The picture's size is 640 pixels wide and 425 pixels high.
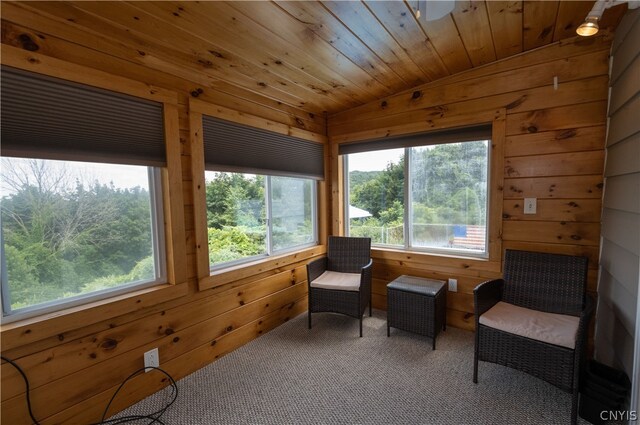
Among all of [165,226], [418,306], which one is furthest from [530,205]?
[165,226]

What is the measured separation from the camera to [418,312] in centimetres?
237

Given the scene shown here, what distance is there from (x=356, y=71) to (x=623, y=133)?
173 centimetres

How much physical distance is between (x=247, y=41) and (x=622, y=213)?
2.43 meters

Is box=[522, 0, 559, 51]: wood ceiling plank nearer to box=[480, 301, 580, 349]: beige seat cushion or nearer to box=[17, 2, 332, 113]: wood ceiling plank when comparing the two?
box=[17, 2, 332, 113]: wood ceiling plank

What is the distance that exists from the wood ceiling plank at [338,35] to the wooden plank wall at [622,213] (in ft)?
4.55

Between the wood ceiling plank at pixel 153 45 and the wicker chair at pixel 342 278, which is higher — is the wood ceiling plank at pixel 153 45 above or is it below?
above

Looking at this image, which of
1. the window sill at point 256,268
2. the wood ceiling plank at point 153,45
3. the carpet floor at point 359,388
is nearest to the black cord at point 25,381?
the carpet floor at point 359,388

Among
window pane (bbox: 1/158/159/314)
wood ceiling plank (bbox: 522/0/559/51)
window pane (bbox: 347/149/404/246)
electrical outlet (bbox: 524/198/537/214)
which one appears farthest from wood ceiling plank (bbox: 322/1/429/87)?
window pane (bbox: 1/158/159/314)

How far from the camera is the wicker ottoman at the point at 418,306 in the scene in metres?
2.31

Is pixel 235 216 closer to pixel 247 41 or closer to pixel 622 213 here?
pixel 247 41

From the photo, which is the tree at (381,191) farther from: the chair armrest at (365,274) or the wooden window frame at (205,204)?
the wooden window frame at (205,204)

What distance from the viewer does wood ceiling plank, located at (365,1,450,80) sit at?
153 centimetres

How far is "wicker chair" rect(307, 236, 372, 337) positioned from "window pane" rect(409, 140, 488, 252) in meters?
0.63

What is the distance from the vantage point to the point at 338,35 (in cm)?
175
